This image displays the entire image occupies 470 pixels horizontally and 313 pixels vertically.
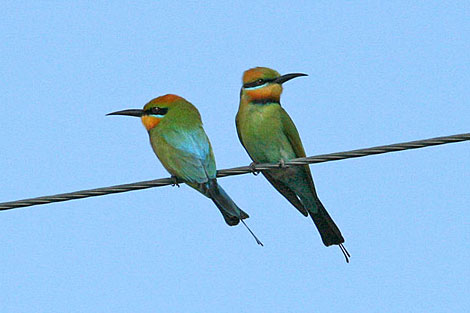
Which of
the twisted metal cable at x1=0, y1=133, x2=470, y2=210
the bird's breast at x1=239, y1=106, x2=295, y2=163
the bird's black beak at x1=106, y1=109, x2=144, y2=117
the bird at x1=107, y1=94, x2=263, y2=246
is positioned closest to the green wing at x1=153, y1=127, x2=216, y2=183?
the bird at x1=107, y1=94, x2=263, y2=246

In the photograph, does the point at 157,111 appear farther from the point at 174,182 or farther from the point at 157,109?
the point at 174,182

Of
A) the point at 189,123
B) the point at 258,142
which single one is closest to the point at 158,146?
the point at 189,123

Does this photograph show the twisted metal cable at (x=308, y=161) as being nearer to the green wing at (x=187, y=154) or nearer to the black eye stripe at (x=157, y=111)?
the green wing at (x=187, y=154)

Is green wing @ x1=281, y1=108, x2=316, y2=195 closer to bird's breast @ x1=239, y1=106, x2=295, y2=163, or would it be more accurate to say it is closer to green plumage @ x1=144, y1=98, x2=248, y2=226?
bird's breast @ x1=239, y1=106, x2=295, y2=163

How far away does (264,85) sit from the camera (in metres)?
5.47

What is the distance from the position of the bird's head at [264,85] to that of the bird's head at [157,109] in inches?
16.1

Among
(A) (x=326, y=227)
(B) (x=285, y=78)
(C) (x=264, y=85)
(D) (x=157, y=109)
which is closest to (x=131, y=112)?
(D) (x=157, y=109)

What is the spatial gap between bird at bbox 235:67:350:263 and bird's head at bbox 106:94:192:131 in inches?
16.1

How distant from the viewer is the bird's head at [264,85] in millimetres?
5461

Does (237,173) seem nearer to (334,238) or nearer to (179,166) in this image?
(179,166)

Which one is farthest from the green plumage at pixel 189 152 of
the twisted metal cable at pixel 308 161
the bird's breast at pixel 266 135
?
the twisted metal cable at pixel 308 161

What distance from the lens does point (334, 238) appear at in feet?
18.1

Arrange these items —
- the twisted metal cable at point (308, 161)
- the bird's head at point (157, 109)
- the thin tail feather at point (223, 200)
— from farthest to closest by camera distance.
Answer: the bird's head at point (157, 109), the thin tail feather at point (223, 200), the twisted metal cable at point (308, 161)

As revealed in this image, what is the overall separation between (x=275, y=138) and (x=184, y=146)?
661mm
